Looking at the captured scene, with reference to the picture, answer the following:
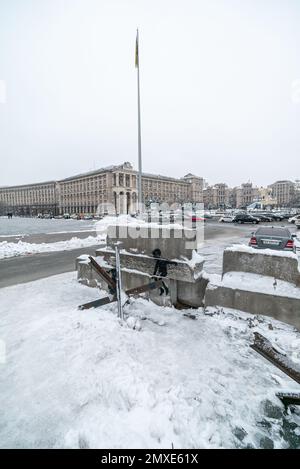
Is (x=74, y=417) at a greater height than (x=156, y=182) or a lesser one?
lesser

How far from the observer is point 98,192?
12119 centimetres

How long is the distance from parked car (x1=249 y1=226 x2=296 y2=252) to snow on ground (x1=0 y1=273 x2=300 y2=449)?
602cm

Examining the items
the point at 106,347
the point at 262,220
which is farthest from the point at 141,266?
the point at 262,220

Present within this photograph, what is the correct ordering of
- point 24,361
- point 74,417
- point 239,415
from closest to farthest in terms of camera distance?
point 74,417 < point 239,415 < point 24,361

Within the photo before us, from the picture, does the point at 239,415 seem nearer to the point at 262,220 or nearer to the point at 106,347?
the point at 106,347

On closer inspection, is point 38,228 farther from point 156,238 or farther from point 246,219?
point 246,219

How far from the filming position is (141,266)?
5910 millimetres

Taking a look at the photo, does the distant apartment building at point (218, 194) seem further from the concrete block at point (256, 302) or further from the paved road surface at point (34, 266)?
the concrete block at point (256, 302)

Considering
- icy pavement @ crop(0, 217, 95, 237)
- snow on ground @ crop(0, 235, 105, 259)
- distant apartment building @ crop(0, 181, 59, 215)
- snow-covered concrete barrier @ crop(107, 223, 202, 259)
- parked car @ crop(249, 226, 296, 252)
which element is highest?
distant apartment building @ crop(0, 181, 59, 215)

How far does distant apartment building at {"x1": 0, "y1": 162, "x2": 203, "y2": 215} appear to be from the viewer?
378 feet

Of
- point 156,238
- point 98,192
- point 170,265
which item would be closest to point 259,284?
point 170,265

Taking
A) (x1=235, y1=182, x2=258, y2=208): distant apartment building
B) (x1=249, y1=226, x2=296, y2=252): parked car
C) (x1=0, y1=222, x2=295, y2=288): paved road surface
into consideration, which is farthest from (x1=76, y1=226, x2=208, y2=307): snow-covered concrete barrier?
(x1=235, y1=182, x2=258, y2=208): distant apartment building

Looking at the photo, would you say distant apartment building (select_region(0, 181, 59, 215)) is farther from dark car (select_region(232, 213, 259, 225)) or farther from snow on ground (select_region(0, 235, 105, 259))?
snow on ground (select_region(0, 235, 105, 259))
